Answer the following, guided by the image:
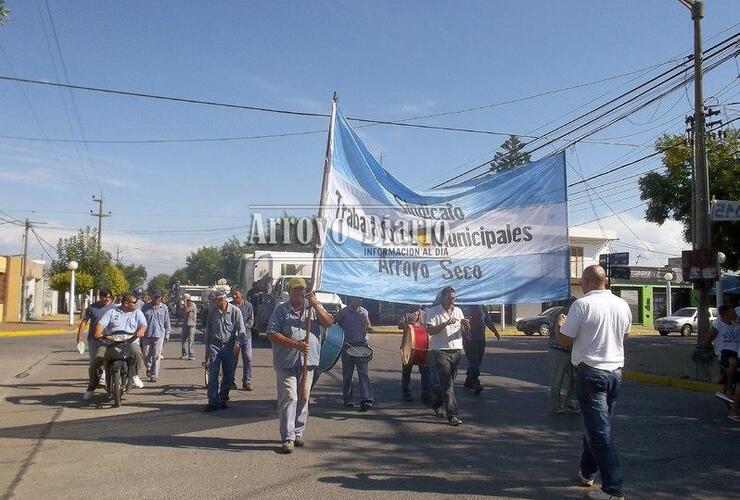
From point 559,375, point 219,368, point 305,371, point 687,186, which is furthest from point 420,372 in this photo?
point 687,186

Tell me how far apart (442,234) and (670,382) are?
8.71 meters

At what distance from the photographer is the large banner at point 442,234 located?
8000 mm

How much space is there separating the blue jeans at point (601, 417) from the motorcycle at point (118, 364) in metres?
7.08

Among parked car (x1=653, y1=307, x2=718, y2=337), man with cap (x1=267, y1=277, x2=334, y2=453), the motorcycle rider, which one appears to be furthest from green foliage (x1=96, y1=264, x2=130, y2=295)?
man with cap (x1=267, y1=277, x2=334, y2=453)

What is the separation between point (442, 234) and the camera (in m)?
8.27

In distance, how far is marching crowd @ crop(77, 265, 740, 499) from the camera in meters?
5.79

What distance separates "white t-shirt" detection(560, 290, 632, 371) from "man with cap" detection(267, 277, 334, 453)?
9.48ft

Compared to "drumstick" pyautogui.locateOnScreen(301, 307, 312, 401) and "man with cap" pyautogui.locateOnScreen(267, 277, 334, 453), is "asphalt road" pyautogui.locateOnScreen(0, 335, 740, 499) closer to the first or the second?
"man with cap" pyautogui.locateOnScreen(267, 277, 334, 453)

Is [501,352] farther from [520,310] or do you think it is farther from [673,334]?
[520,310]

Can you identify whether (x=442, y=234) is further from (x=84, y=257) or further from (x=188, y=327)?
(x=84, y=257)

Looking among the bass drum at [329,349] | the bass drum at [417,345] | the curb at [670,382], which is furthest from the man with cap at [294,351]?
the curb at [670,382]

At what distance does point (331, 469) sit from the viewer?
6.68 m

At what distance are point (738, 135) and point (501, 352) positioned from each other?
9708 millimetres

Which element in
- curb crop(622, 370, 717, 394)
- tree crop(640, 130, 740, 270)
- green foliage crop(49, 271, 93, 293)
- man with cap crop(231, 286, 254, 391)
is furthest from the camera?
green foliage crop(49, 271, 93, 293)
